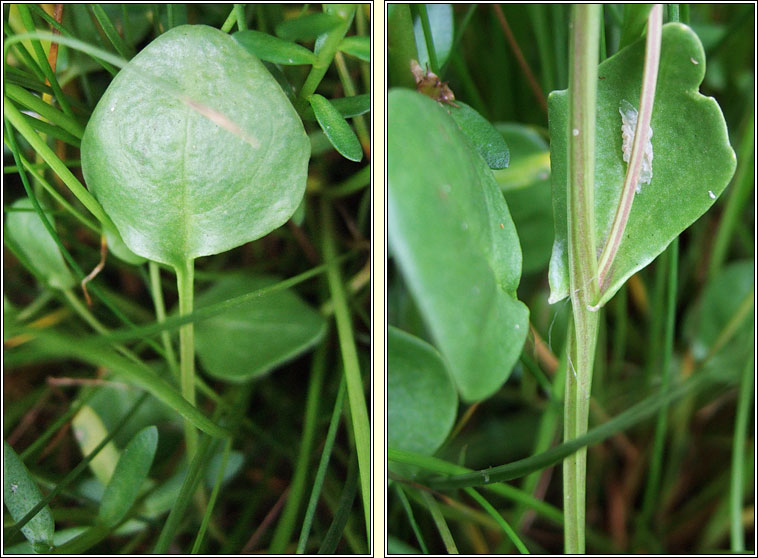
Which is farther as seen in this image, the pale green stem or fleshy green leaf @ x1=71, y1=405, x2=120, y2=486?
→ fleshy green leaf @ x1=71, y1=405, x2=120, y2=486

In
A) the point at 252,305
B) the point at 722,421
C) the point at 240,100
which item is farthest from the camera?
the point at 722,421

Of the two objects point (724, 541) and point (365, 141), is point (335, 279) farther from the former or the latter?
point (724, 541)

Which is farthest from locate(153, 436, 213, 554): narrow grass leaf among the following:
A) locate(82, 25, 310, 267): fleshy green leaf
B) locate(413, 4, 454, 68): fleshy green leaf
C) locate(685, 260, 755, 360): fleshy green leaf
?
locate(685, 260, 755, 360): fleshy green leaf

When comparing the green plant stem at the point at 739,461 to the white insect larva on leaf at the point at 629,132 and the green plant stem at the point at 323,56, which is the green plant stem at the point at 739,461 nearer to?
the white insect larva on leaf at the point at 629,132

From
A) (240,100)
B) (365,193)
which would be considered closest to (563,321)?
(365,193)

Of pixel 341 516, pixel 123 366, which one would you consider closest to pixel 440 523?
pixel 341 516

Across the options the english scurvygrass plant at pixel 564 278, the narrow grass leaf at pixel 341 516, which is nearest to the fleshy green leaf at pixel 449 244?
the english scurvygrass plant at pixel 564 278

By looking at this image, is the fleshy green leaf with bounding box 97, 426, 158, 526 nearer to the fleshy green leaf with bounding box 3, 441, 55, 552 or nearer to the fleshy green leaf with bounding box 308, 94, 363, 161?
the fleshy green leaf with bounding box 3, 441, 55, 552
